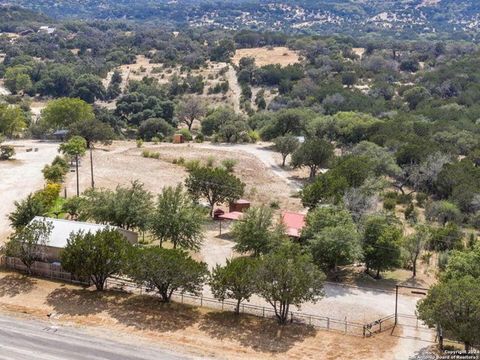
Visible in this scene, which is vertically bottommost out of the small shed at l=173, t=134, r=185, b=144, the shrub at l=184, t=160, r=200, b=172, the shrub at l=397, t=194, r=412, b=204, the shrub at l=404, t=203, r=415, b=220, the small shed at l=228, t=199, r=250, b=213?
the shrub at l=404, t=203, r=415, b=220

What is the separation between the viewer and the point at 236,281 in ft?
116

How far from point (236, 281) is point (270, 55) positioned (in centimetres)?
13748

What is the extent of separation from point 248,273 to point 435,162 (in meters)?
40.6

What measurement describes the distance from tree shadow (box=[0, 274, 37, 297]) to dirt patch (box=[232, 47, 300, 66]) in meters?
121

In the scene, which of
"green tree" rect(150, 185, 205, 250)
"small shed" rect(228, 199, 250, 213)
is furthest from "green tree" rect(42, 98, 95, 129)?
"green tree" rect(150, 185, 205, 250)

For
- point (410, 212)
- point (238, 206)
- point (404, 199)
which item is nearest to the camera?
point (238, 206)

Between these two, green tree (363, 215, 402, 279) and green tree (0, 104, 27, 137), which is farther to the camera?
green tree (0, 104, 27, 137)

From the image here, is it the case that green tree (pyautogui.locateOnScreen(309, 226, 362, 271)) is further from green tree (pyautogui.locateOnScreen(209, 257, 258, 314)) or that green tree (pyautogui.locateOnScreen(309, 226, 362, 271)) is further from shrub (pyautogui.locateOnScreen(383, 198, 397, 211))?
shrub (pyautogui.locateOnScreen(383, 198, 397, 211))

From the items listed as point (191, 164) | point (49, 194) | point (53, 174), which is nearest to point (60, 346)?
point (49, 194)

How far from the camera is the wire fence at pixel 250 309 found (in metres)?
36.0

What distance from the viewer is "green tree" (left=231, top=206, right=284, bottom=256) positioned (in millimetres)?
43938

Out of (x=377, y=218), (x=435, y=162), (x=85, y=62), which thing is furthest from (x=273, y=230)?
(x=85, y=62)

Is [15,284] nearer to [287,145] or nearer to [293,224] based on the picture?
[293,224]

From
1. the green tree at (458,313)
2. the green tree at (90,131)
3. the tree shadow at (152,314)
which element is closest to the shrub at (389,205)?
the green tree at (458,313)
